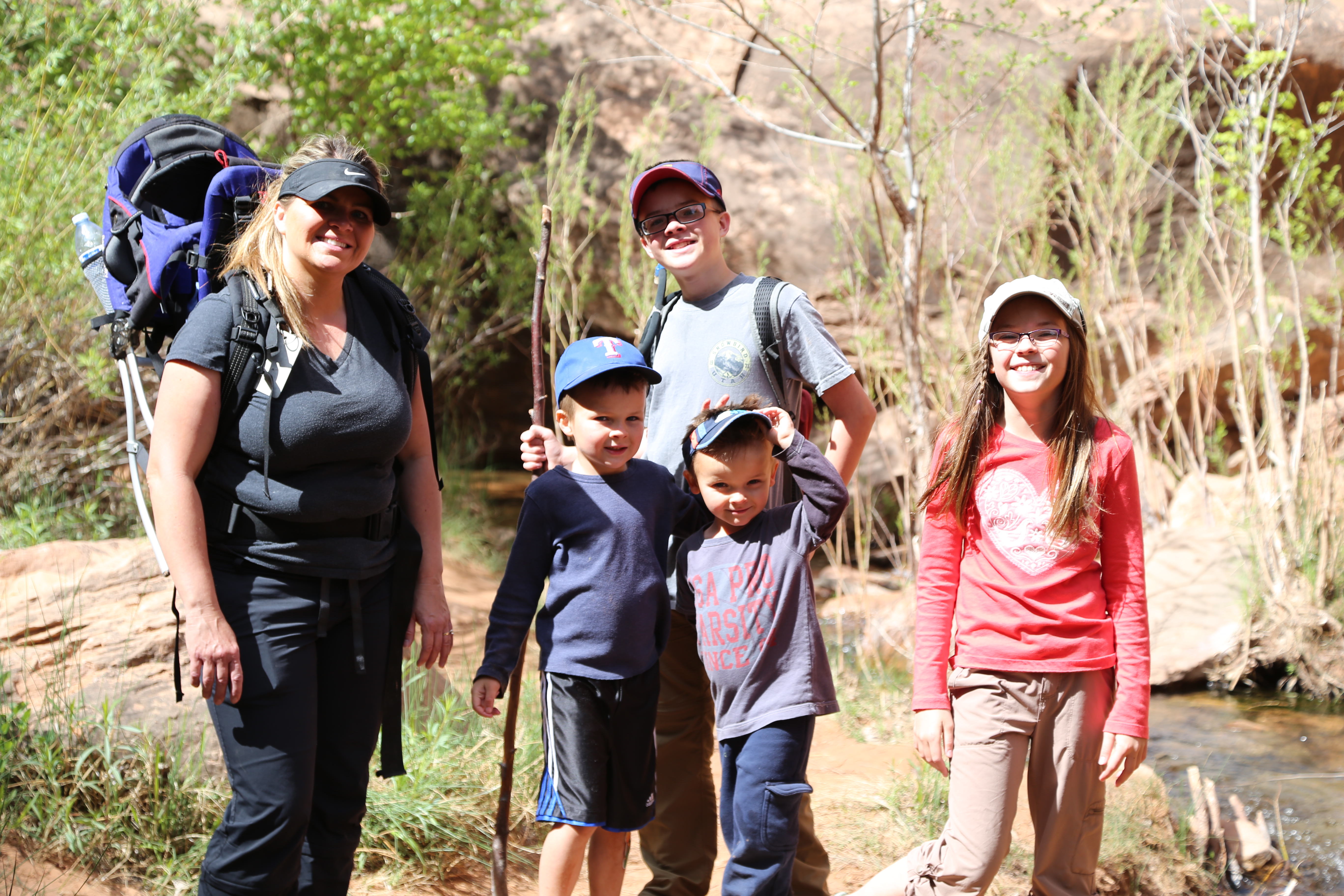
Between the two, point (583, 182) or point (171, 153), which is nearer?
point (171, 153)

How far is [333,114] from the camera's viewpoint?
7004mm

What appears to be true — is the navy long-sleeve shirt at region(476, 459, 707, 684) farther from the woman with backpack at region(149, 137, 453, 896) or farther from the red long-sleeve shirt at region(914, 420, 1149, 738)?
the red long-sleeve shirt at region(914, 420, 1149, 738)

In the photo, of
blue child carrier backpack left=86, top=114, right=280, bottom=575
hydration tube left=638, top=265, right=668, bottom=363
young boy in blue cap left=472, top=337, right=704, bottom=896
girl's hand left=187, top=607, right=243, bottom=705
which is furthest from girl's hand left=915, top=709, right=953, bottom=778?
blue child carrier backpack left=86, top=114, right=280, bottom=575

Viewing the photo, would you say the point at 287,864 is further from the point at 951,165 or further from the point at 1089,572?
the point at 951,165

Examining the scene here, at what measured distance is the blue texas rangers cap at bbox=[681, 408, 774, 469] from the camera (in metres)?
2.29

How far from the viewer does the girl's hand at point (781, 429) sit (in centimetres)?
234

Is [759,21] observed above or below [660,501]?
above

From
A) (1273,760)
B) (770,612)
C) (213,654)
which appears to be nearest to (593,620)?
(770,612)

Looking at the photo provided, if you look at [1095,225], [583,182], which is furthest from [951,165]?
[583,182]

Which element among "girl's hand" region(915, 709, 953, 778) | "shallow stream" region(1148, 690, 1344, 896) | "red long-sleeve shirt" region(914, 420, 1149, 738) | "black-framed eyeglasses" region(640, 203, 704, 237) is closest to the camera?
"red long-sleeve shirt" region(914, 420, 1149, 738)

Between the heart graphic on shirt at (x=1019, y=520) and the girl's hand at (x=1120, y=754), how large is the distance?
0.36 meters

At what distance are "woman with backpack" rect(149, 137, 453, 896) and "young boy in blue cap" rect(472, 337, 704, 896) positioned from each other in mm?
297

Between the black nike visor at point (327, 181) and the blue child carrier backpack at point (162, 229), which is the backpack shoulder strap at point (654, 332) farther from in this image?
the blue child carrier backpack at point (162, 229)

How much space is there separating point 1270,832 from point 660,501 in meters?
2.97
